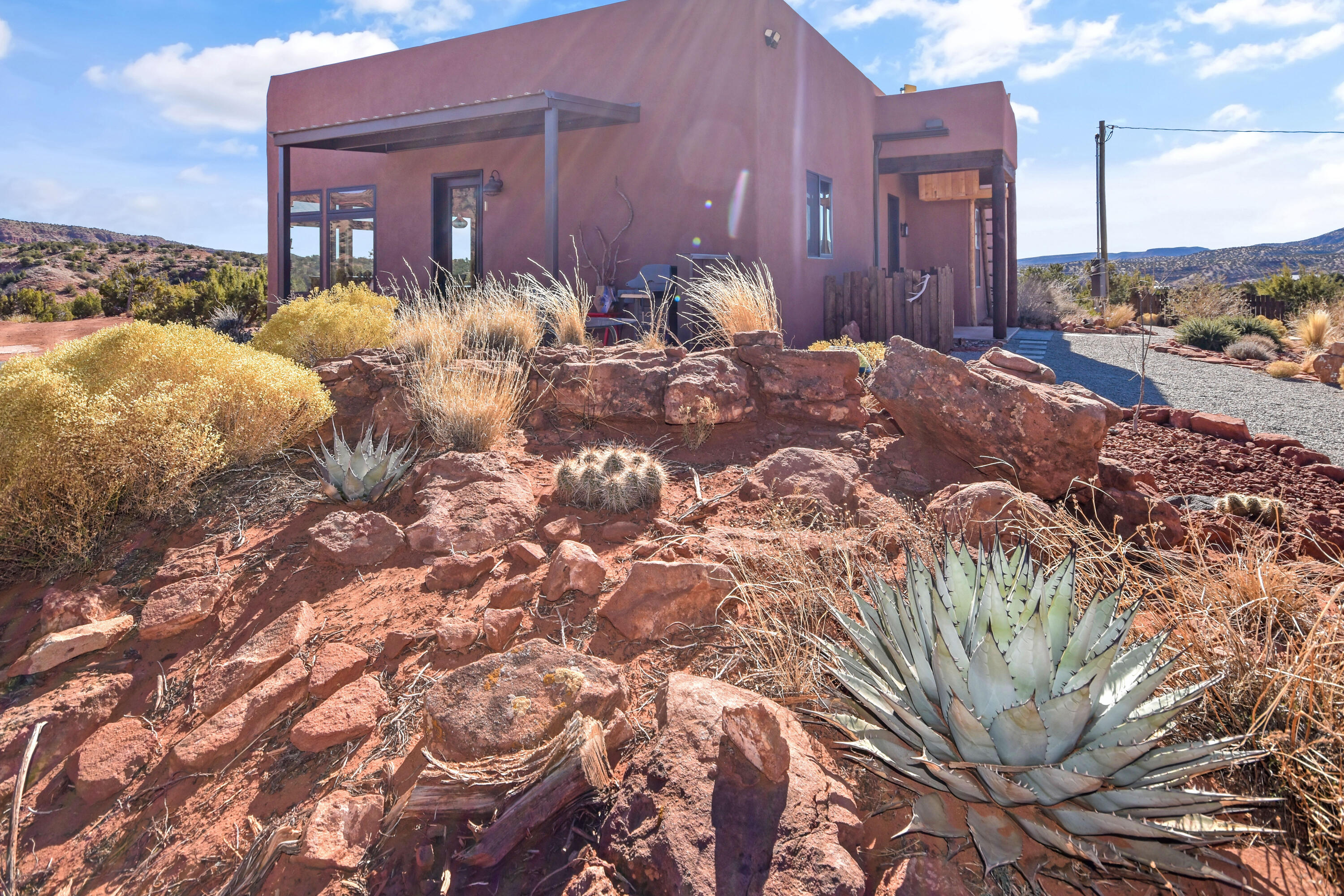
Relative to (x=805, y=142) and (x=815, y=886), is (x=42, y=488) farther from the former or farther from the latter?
(x=805, y=142)

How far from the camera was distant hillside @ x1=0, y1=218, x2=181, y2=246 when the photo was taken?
40.8 m

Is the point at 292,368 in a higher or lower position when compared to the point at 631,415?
higher

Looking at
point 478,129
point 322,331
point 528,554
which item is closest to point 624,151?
point 478,129

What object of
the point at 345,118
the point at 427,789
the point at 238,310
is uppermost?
the point at 345,118

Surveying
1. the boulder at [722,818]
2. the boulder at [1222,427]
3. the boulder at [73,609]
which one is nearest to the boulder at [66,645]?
the boulder at [73,609]

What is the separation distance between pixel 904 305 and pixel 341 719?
8.70m

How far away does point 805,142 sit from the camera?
9875mm

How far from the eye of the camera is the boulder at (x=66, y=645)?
2623 millimetres

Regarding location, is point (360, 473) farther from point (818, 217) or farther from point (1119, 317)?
point (1119, 317)

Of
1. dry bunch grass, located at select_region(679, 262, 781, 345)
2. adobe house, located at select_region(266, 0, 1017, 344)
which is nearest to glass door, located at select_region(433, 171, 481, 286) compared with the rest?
adobe house, located at select_region(266, 0, 1017, 344)

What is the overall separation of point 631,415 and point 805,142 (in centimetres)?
685

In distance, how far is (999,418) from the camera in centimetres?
366

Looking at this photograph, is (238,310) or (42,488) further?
(238,310)

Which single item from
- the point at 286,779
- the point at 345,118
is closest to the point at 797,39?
the point at 345,118
